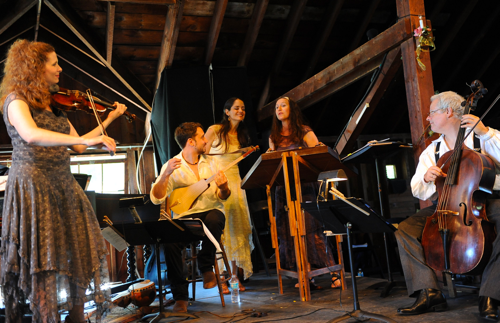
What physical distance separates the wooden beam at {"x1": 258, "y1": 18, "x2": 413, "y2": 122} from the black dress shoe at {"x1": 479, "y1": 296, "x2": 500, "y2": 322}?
2.04 m

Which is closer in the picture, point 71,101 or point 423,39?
point 71,101

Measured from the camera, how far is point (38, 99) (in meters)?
2.25

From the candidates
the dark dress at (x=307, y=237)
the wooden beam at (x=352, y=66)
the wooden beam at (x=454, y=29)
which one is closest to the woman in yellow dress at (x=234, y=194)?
the dark dress at (x=307, y=237)

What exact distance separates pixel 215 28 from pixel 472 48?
11.7 ft

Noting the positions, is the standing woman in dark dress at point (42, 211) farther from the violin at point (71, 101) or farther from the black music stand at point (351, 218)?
the black music stand at point (351, 218)

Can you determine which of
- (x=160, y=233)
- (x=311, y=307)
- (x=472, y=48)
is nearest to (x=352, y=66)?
(x=311, y=307)

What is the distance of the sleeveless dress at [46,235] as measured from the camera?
2.08 m

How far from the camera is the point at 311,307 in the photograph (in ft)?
9.05

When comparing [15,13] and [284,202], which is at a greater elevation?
[15,13]

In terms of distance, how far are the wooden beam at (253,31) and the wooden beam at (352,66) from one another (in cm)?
67

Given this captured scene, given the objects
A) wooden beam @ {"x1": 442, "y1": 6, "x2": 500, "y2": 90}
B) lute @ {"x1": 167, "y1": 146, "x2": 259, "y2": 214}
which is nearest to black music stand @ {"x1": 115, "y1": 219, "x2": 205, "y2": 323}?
lute @ {"x1": 167, "y1": 146, "x2": 259, "y2": 214}

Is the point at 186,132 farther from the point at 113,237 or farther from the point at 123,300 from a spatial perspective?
the point at 123,300

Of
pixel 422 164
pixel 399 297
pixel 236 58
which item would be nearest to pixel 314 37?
pixel 236 58

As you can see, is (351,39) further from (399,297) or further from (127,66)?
(399,297)
